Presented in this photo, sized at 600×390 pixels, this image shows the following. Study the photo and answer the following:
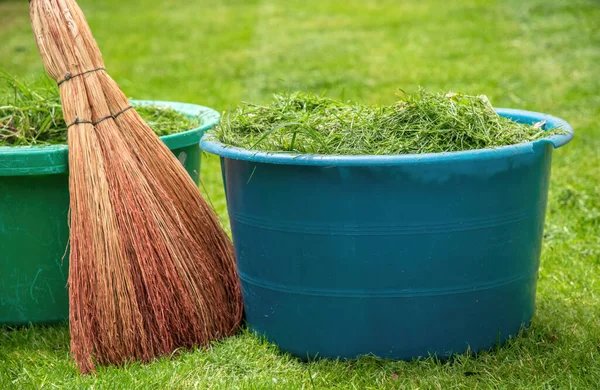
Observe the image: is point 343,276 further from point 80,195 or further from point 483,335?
point 80,195

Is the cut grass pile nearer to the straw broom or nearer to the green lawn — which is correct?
the straw broom

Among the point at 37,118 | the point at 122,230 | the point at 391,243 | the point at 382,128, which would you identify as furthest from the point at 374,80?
the point at 391,243

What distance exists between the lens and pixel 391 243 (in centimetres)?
259

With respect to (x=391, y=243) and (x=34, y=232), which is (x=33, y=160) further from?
(x=391, y=243)

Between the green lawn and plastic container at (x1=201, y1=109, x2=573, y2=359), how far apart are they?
11 centimetres

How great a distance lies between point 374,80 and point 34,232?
476cm

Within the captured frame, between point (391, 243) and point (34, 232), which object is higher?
point (391, 243)

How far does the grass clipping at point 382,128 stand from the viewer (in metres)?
2.65

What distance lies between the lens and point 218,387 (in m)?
2.66

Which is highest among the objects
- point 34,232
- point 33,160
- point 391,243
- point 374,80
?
point 33,160

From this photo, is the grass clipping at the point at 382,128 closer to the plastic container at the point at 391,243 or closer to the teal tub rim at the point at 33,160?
the plastic container at the point at 391,243

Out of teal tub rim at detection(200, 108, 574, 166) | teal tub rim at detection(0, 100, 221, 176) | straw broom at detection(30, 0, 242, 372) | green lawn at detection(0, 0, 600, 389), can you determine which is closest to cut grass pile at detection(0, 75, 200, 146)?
teal tub rim at detection(0, 100, 221, 176)

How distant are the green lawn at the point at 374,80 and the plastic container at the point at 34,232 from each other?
10 cm

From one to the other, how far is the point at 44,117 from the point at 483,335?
1.88 m
